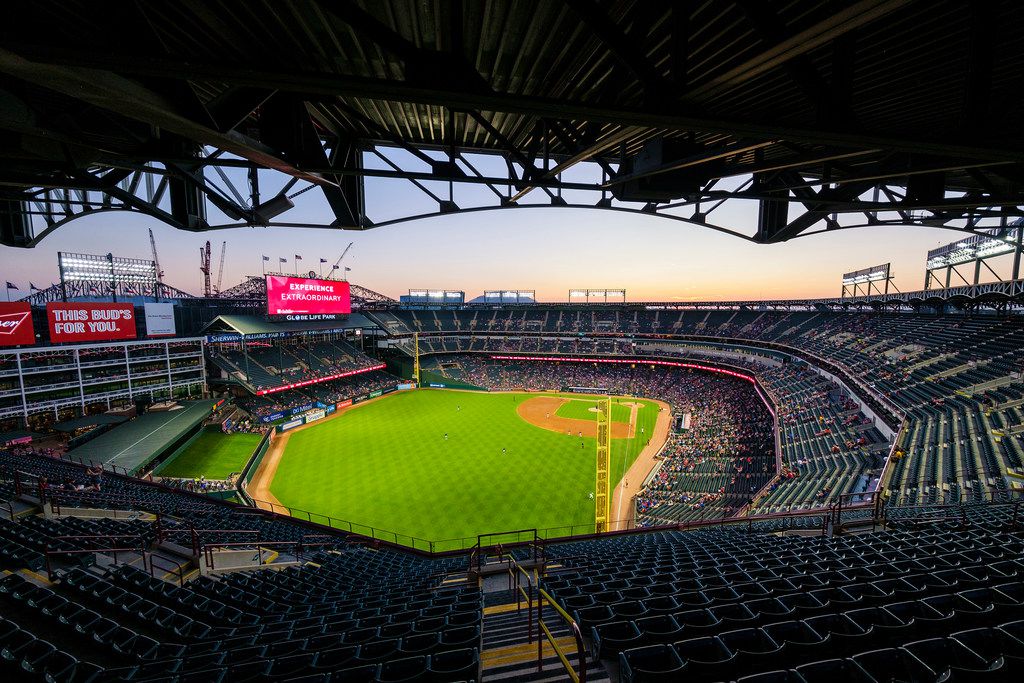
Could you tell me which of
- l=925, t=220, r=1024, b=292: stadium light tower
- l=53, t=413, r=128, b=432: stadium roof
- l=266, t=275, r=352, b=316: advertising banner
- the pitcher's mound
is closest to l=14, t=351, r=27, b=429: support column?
l=53, t=413, r=128, b=432: stadium roof

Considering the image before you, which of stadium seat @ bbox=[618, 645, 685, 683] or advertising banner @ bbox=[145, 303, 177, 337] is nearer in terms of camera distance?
stadium seat @ bbox=[618, 645, 685, 683]

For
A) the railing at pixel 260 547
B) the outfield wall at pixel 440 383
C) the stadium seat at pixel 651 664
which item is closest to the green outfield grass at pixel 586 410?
the outfield wall at pixel 440 383

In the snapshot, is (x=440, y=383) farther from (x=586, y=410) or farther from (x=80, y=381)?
(x=80, y=381)

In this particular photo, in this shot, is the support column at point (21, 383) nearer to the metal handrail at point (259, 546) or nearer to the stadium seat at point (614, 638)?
the metal handrail at point (259, 546)

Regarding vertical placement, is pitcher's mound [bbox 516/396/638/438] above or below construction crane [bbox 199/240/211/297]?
below

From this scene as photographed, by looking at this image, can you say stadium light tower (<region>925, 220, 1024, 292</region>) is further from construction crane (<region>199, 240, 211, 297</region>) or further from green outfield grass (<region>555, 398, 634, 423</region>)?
construction crane (<region>199, 240, 211, 297</region>)

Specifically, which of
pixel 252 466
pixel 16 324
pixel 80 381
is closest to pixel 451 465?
pixel 252 466

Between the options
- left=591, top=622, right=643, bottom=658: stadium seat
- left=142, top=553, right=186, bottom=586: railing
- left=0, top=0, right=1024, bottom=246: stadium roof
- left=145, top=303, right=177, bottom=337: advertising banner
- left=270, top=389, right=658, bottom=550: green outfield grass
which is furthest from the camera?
left=145, top=303, right=177, bottom=337: advertising banner
